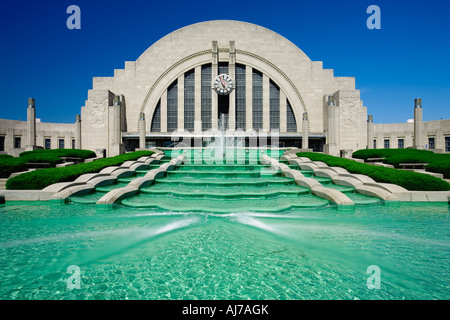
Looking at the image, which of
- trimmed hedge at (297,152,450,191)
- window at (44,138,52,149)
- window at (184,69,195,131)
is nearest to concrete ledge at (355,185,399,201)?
trimmed hedge at (297,152,450,191)

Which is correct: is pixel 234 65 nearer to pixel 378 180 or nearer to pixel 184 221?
pixel 378 180

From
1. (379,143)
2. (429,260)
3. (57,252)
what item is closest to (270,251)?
(429,260)

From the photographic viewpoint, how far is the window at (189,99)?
32.1 metres

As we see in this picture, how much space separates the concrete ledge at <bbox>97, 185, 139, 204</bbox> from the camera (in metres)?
7.27

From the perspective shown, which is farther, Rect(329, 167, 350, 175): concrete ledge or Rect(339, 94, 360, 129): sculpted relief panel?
Rect(339, 94, 360, 129): sculpted relief panel

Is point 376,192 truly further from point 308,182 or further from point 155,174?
point 155,174

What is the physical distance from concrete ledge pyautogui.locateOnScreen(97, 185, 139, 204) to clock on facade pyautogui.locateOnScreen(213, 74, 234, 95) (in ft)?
79.2

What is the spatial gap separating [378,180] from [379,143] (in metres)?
32.7

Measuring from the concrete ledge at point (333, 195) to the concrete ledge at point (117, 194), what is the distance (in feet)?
22.6

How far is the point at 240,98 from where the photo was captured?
106 feet

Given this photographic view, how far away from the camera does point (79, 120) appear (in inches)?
1150

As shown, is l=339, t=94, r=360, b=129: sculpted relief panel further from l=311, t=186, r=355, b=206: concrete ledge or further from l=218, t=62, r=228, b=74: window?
l=311, t=186, r=355, b=206: concrete ledge
